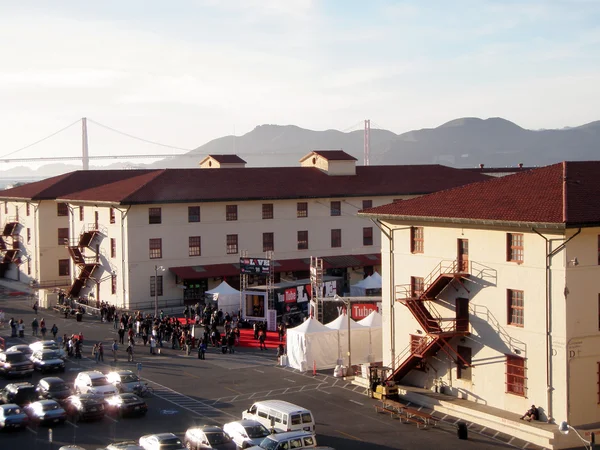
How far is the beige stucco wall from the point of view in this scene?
35375 mm

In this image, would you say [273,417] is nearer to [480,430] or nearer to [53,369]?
[480,430]

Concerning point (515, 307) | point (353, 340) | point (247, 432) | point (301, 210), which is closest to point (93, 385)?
point (247, 432)

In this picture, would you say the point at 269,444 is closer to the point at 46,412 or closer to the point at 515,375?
the point at 46,412

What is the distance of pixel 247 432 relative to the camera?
31.9 m

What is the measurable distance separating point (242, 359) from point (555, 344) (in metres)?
21.5

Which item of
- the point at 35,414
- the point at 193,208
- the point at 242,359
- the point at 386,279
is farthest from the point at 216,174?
the point at 35,414

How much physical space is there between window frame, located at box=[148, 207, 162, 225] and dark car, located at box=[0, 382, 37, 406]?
30148 mm

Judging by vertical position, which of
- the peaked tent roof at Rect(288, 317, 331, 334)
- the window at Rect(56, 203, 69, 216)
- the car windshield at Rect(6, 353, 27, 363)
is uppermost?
the window at Rect(56, 203, 69, 216)

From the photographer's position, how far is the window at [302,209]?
253 feet

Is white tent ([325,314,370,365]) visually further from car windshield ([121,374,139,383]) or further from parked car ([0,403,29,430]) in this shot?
parked car ([0,403,29,430])

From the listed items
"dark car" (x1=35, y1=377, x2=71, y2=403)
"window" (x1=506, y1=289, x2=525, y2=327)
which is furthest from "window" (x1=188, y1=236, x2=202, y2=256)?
"window" (x1=506, y1=289, x2=525, y2=327)

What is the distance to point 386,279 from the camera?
1754 inches

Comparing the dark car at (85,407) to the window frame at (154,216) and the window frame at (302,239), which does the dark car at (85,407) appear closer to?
the window frame at (154,216)

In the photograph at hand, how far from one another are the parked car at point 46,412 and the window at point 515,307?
2006 cm
